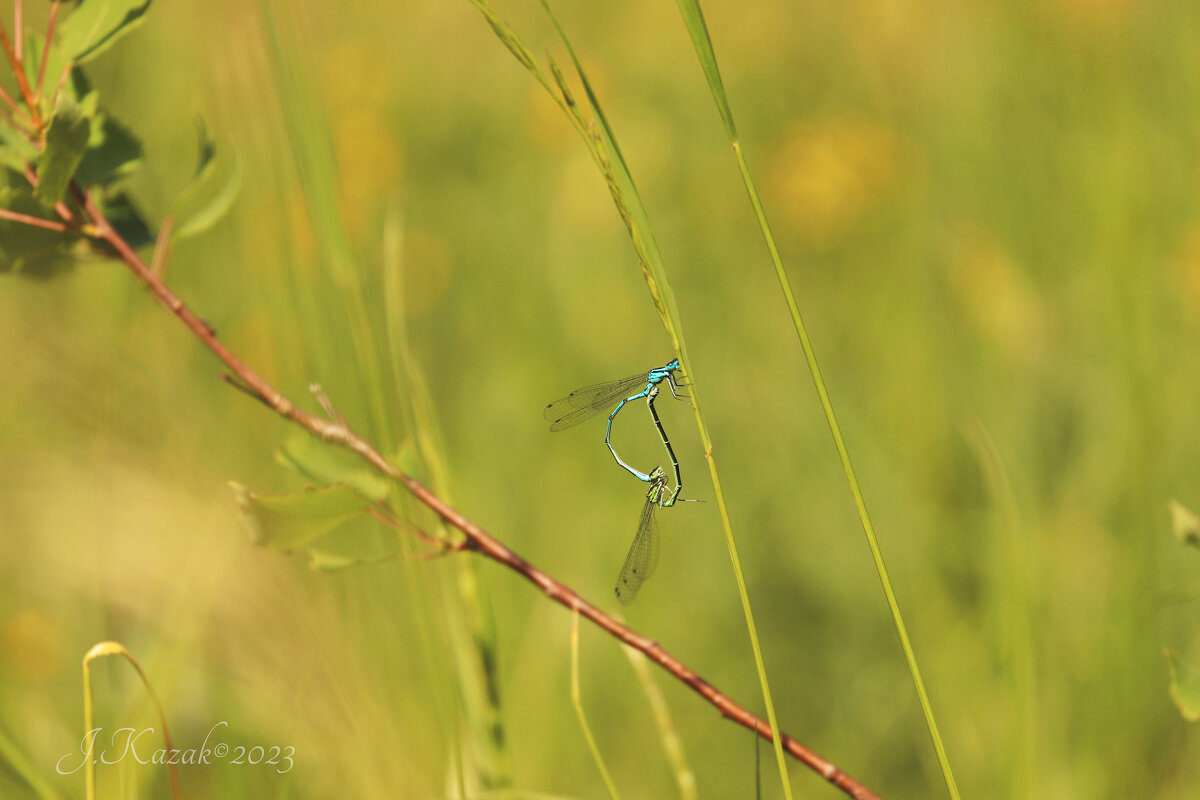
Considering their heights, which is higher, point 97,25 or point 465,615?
point 97,25

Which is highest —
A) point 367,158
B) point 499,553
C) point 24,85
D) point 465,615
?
point 367,158

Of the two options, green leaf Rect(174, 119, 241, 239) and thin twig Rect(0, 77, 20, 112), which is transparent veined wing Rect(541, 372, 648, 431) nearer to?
green leaf Rect(174, 119, 241, 239)

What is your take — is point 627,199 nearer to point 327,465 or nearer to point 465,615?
point 327,465

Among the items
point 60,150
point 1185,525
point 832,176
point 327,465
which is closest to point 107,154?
point 60,150

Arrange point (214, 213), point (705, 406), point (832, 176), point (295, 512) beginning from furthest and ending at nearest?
1. point (832, 176)
2. point (705, 406)
3. point (214, 213)
4. point (295, 512)

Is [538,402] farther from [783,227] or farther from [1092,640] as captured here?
[1092,640]

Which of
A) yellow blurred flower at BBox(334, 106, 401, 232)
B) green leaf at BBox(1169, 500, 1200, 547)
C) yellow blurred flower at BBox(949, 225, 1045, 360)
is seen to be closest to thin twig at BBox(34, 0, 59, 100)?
green leaf at BBox(1169, 500, 1200, 547)

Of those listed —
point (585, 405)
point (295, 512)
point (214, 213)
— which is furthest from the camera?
point (585, 405)
